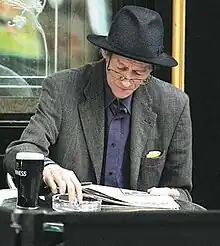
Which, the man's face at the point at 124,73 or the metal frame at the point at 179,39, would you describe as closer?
the man's face at the point at 124,73

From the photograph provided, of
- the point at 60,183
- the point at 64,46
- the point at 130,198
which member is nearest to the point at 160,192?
the point at 130,198

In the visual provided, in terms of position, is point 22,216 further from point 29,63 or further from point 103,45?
point 29,63

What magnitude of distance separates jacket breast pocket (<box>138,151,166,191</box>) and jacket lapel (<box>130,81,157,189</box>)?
4cm

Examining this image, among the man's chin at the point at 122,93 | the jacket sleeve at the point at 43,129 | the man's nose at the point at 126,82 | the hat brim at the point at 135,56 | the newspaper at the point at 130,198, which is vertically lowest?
the newspaper at the point at 130,198

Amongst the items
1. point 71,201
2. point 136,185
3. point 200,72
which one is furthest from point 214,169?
point 71,201

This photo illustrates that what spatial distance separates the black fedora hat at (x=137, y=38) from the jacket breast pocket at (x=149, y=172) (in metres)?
0.41

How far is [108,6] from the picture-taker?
4.41 m

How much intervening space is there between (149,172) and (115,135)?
0.70ft

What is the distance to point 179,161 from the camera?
10.1ft

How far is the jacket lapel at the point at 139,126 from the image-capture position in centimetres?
297

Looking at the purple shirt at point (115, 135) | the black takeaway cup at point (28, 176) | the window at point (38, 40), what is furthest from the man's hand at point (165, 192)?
the window at point (38, 40)

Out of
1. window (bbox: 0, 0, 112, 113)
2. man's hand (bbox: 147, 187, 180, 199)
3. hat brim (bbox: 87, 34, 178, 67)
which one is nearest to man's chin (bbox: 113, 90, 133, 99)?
hat brim (bbox: 87, 34, 178, 67)

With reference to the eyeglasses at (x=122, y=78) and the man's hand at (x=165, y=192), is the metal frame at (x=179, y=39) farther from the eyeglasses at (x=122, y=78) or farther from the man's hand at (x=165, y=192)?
the man's hand at (x=165, y=192)

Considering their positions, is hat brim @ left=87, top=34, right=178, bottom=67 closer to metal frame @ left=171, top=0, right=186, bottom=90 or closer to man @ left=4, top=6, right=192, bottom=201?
man @ left=4, top=6, right=192, bottom=201
